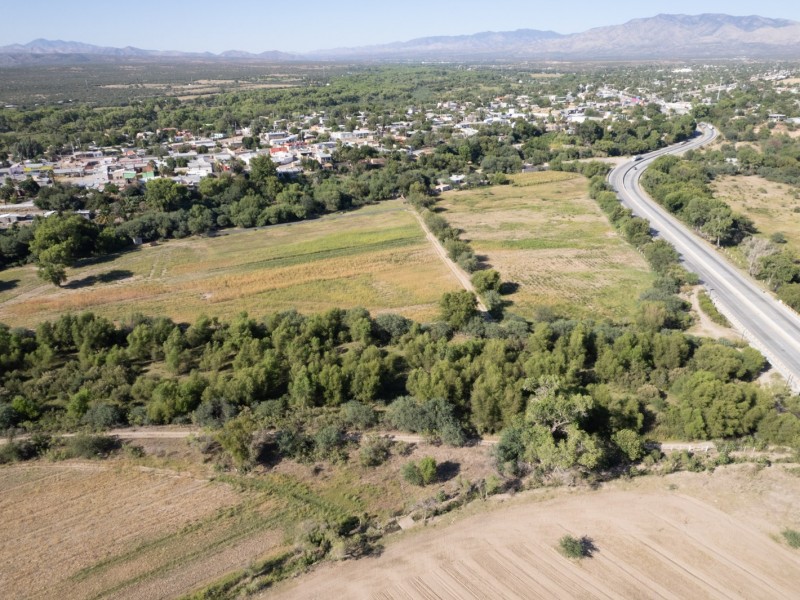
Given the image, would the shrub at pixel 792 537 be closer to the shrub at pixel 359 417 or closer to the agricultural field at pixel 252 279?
the shrub at pixel 359 417

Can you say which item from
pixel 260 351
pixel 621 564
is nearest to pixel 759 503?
pixel 621 564

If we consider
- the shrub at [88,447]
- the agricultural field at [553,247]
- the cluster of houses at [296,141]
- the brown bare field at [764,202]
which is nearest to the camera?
the shrub at [88,447]

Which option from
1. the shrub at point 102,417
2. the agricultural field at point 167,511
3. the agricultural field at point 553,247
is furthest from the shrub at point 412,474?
the agricultural field at point 553,247

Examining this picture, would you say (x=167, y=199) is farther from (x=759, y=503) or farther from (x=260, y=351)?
(x=759, y=503)

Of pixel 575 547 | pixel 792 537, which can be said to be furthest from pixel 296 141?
pixel 792 537

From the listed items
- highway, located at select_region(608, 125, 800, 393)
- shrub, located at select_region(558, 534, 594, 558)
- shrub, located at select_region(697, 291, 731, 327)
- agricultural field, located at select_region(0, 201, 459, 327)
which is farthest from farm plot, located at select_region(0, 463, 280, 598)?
shrub, located at select_region(697, 291, 731, 327)

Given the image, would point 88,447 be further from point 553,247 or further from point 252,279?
point 553,247
